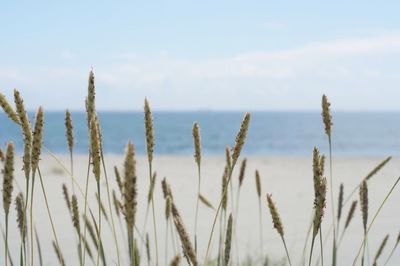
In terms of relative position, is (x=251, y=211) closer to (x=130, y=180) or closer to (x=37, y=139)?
(x=37, y=139)

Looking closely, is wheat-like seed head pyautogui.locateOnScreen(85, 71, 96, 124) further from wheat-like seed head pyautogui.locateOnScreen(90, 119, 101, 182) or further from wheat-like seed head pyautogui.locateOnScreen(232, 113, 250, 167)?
wheat-like seed head pyautogui.locateOnScreen(232, 113, 250, 167)

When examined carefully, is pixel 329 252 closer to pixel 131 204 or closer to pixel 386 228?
pixel 386 228

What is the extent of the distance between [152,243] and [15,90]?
170 inches

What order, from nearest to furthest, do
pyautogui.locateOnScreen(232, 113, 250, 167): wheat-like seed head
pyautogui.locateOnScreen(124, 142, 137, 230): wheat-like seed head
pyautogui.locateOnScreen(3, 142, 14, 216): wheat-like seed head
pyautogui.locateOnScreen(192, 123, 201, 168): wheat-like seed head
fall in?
pyautogui.locateOnScreen(124, 142, 137, 230): wheat-like seed head
pyautogui.locateOnScreen(3, 142, 14, 216): wheat-like seed head
pyautogui.locateOnScreen(232, 113, 250, 167): wheat-like seed head
pyautogui.locateOnScreen(192, 123, 201, 168): wheat-like seed head

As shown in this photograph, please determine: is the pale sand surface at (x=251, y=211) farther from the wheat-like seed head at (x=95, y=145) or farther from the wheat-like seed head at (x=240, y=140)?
the wheat-like seed head at (x=95, y=145)

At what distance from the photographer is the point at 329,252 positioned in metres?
5.16

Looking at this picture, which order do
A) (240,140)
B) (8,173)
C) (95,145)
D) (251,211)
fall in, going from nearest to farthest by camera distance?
1. (95,145)
2. (8,173)
3. (240,140)
4. (251,211)

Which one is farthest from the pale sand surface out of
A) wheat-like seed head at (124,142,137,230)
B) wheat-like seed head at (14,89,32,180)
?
wheat-like seed head at (124,142,137,230)

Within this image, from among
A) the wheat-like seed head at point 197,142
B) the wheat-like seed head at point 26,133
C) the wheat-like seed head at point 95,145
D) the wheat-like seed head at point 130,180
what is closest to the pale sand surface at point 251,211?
the wheat-like seed head at point 197,142

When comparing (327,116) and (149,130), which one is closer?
(149,130)

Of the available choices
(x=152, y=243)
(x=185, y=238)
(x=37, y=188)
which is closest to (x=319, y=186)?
(x=185, y=238)

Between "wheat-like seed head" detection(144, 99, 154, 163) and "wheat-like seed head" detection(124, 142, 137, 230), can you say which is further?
"wheat-like seed head" detection(144, 99, 154, 163)

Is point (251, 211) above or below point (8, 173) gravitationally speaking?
below

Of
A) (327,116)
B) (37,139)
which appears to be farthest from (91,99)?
(327,116)
